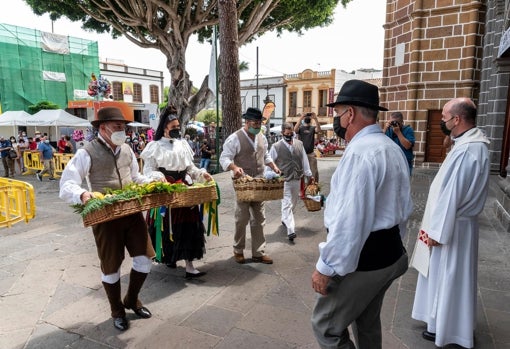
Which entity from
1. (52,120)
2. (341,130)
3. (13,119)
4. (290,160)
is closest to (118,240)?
(341,130)

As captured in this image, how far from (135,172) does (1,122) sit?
16537 mm

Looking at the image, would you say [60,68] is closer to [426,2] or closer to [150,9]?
[150,9]

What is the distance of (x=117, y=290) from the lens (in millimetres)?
3213

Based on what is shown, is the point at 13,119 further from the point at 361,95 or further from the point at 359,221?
the point at 359,221

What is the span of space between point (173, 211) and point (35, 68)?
2803cm

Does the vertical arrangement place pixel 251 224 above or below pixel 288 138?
below

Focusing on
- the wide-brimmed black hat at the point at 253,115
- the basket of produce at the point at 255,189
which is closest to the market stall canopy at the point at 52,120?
the wide-brimmed black hat at the point at 253,115

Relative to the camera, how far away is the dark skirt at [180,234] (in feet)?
13.7

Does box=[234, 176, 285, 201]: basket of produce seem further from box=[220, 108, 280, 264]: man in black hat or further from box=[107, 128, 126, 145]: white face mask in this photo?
box=[107, 128, 126, 145]: white face mask

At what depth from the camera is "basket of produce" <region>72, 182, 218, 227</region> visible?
9.14 feet

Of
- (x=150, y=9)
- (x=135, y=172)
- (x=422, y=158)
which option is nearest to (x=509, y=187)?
(x=135, y=172)

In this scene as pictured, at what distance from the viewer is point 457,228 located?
8.93 feet

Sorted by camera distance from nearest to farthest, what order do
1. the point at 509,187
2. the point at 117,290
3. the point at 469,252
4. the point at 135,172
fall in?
the point at 469,252, the point at 117,290, the point at 135,172, the point at 509,187

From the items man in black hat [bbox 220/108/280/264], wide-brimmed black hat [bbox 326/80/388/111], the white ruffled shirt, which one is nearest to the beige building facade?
man in black hat [bbox 220/108/280/264]
